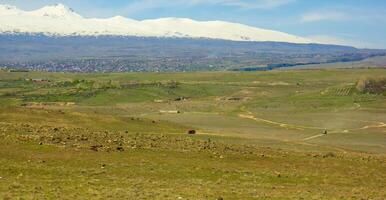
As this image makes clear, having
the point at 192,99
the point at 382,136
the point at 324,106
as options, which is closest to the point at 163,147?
the point at 382,136

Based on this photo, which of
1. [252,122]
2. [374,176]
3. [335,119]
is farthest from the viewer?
[335,119]

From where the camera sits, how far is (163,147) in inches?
1462

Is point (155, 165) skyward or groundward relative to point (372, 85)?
skyward

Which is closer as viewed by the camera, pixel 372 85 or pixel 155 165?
pixel 155 165

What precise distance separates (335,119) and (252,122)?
15.6 meters

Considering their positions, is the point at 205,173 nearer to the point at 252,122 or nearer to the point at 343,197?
the point at 343,197

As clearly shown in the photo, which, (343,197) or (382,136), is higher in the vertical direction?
(343,197)

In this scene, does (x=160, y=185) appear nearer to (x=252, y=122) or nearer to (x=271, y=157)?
(x=271, y=157)

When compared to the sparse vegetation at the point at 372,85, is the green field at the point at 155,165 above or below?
above

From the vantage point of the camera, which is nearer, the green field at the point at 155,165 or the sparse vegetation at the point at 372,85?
the green field at the point at 155,165

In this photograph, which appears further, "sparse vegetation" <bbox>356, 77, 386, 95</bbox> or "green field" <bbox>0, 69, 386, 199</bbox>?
"sparse vegetation" <bbox>356, 77, 386, 95</bbox>

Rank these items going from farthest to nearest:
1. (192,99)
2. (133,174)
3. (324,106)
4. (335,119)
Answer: (192,99) → (324,106) → (335,119) → (133,174)

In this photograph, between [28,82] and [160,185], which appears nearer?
[160,185]

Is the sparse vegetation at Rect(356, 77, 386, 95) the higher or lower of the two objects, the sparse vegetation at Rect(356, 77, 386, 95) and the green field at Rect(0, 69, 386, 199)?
the lower
